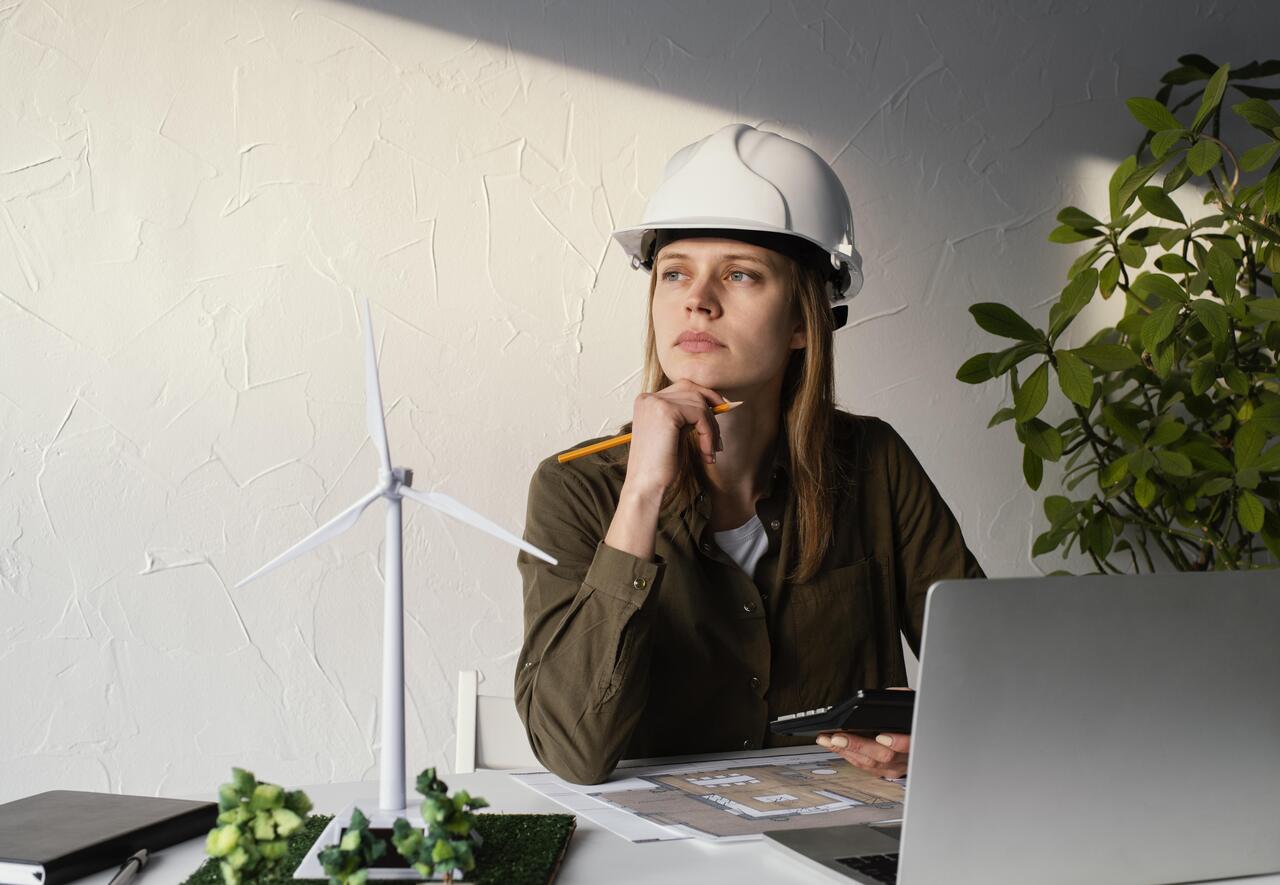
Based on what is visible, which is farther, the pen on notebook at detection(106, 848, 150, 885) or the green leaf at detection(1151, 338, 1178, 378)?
the green leaf at detection(1151, 338, 1178, 378)

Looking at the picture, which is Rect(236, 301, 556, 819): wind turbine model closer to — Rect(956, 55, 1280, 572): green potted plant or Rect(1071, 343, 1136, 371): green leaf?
Rect(956, 55, 1280, 572): green potted plant

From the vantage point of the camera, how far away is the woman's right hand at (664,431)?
4.94 ft

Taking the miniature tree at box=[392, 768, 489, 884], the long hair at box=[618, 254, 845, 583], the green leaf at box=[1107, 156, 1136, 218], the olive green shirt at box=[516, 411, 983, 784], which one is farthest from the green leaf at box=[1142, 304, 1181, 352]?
the miniature tree at box=[392, 768, 489, 884]

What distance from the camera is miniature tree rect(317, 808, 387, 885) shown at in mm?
786

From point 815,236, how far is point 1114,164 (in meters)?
1.63

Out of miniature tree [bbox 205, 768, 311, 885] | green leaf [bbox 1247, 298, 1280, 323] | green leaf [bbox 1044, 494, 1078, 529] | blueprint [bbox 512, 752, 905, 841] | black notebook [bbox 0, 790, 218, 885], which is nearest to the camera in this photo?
miniature tree [bbox 205, 768, 311, 885]

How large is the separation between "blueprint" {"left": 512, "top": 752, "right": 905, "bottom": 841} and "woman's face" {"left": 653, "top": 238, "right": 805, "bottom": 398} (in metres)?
0.57

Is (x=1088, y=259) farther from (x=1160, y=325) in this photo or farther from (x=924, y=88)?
Answer: (x=924, y=88)

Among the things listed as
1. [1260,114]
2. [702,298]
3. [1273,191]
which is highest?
[1260,114]

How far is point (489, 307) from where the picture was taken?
7.54ft

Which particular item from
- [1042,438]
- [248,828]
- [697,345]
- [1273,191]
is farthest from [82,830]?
[1273,191]

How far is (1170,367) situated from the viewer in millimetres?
2395

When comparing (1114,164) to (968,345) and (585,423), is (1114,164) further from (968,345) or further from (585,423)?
(585,423)

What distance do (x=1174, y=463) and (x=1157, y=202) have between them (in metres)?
0.54
